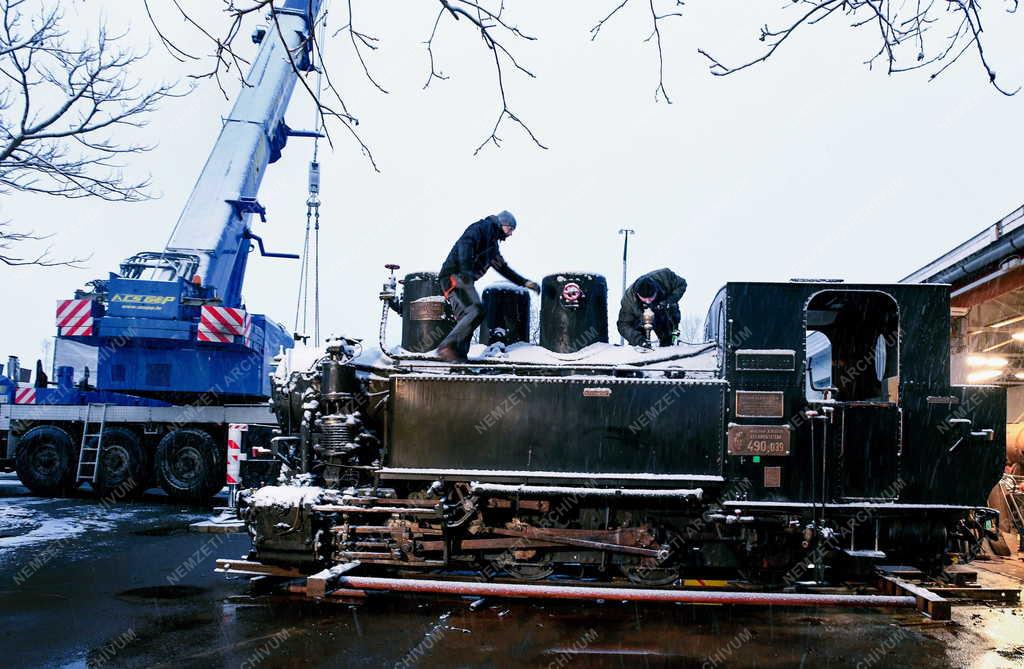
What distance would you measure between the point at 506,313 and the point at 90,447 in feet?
34.4

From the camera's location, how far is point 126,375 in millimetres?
14766

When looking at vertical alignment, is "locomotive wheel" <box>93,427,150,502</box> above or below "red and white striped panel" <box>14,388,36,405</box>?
below

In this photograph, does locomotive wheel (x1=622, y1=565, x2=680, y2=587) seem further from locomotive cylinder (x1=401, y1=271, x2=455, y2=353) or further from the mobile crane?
the mobile crane

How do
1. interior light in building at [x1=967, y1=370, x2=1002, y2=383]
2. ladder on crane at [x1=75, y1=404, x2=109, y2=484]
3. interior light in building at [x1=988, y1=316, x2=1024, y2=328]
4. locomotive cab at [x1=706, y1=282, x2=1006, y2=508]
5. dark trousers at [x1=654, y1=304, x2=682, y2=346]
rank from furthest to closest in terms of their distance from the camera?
ladder on crane at [x1=75, y1=404, x2=109, y2=484] → interior light in building at [x1=967, y1=370, x2=1002, y2=383] → interior light in building at [x1=988, y1=316, x2=1024, y2=328] → dark trousers at [x1=654, y1=304, x2=682, y2=346] → locomotive cab at [x1=706, y1=282, x2=1006, y2=508]

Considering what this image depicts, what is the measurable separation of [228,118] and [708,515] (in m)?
15.4

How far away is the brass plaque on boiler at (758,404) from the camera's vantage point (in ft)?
23.4

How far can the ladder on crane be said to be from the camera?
48.8 feet

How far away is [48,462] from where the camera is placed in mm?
15383

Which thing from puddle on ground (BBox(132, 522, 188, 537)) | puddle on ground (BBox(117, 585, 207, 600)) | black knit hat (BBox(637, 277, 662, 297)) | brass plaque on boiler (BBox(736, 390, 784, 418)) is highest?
black knit hat (BBox(637, 277, 662, 297))

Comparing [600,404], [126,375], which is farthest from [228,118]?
[600,404]

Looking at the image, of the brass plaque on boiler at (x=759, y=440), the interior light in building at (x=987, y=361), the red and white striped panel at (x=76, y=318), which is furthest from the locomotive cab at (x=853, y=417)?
the red and white striped panel at (x=76, y=318)

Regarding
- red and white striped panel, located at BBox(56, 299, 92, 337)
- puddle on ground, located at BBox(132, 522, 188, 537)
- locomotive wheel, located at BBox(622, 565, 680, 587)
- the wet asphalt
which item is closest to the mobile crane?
red and white striped panel, located at BBox(56, 299, 92, 337)

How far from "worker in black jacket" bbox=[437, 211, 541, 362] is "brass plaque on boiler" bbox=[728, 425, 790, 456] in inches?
108

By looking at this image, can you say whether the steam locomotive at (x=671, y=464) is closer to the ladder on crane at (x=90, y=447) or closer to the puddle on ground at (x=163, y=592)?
the puddle on ground at (x=163, y=592)
